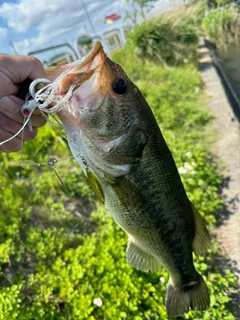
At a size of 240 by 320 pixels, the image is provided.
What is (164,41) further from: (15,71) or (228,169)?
(15,71)

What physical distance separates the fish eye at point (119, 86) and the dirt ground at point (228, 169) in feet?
7.48

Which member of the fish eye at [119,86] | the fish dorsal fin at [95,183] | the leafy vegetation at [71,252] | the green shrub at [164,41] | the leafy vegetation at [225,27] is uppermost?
the fish eye at [119,86]

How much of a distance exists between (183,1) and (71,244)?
686 inches

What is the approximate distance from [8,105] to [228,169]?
3.66 metres

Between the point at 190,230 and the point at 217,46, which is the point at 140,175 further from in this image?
the point at 217,46

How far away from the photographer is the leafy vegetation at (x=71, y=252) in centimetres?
256

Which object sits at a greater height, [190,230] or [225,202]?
[190,230]

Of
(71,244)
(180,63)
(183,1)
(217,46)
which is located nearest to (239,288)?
(71,244)

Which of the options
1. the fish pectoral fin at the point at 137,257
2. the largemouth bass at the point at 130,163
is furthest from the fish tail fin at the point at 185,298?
the fish pectoral fin at the point at 137,257

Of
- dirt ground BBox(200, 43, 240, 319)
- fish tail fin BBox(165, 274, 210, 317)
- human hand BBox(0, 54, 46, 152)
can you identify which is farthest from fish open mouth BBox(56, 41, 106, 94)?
dirt ground BBox(200, 43, 240, 319)

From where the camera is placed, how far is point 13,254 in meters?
2.97

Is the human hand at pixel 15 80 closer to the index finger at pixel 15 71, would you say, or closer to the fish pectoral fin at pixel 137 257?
the index finger at pixel 15 71

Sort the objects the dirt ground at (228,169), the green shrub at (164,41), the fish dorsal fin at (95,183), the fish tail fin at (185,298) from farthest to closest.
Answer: the green shrub at (164,41) < the dirt ground at (228,169) < the fish tail fin at (185,298) < the fish dorsal fin at (95,183)

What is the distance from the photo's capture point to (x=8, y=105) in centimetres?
155
